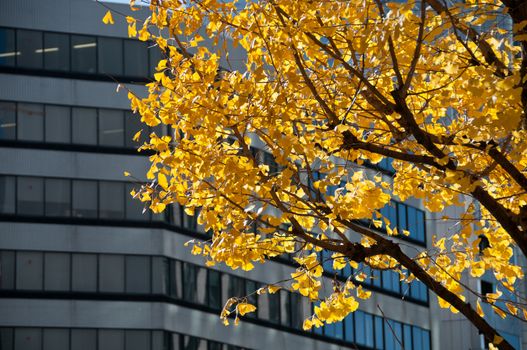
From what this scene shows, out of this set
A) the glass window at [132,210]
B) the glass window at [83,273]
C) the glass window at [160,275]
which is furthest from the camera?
the glass window at [132,210]

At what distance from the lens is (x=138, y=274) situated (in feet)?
176

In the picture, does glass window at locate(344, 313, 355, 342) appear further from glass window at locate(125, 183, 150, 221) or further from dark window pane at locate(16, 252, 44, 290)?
dark window pane at locate(16, 252, 44, 290)

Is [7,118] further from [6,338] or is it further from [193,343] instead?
[193,343]

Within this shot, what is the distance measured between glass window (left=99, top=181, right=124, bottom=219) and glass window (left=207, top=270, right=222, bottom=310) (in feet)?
15.8

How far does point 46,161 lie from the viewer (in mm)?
53719

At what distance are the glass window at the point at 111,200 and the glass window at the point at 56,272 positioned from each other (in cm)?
→ 273

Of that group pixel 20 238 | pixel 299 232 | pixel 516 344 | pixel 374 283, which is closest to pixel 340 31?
pixel 299 232

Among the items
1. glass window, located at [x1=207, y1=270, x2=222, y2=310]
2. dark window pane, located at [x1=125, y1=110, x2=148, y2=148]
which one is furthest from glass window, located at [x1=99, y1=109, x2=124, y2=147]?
glass window, located at [x1=207, y1=270, x2=222, y2=310]

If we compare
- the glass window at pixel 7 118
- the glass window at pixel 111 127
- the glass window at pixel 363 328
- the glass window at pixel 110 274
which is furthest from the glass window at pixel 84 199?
the glass window at pixel 363 328

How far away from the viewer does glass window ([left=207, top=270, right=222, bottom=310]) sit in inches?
2190

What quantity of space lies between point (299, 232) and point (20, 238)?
41611 mm

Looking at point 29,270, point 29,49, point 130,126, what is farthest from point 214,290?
point 29,49

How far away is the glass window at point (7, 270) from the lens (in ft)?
170

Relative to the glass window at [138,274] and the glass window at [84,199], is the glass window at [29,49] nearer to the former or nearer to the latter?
the glass window at [84,199]
